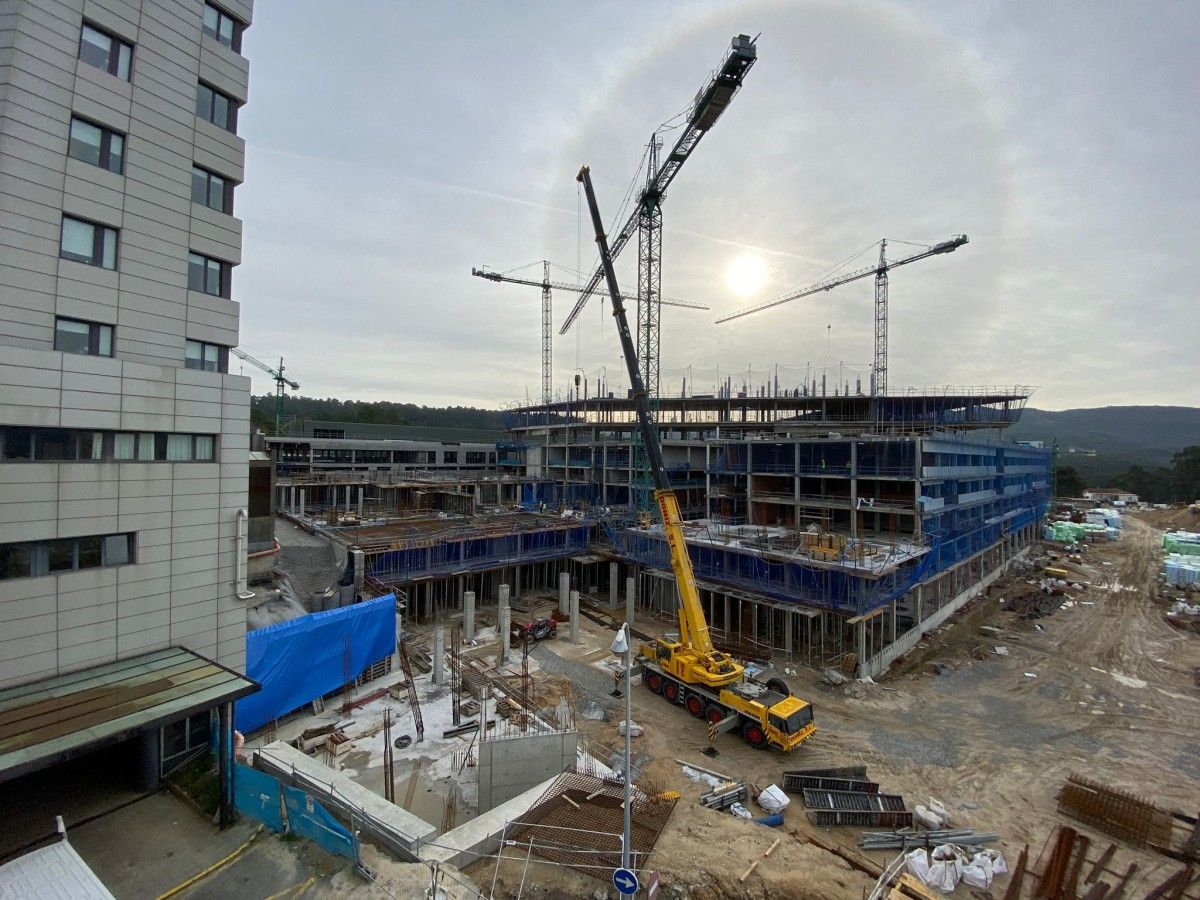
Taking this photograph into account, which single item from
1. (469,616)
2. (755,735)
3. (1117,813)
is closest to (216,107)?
(469,616)

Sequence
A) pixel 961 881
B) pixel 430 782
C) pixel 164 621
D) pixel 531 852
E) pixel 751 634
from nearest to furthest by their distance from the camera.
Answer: pixel 531 852 < pixel 961 881 < pixel 164 621 < pixel 430 782 < pixel 751 634

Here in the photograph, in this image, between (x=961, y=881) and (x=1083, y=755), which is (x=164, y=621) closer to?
(x=961, y=881)

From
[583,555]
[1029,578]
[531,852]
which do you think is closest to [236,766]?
[531,852]

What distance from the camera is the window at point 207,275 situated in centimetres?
1466

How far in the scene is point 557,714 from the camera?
19.0m

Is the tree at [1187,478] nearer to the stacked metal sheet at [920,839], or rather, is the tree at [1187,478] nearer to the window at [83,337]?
the stacked metal sheet at [920,839]

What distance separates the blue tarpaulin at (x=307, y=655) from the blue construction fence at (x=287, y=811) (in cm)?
548

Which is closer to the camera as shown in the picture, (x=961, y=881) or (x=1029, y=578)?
(x=961, y=881)

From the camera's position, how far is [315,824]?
10625mm

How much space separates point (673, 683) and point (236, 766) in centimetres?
1462

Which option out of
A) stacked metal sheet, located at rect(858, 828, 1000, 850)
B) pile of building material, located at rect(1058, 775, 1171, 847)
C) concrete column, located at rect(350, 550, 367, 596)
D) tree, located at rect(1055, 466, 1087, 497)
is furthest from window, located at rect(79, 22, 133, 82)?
tree, located at rect(1055, 466, 1087, 497)

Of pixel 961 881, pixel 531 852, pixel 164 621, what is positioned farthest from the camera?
pixel 164 621

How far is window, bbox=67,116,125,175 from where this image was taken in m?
12.7

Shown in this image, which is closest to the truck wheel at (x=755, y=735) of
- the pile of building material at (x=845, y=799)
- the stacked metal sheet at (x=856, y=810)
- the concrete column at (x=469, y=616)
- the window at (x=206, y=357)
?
the pile of building material at (x=845, y=799)
